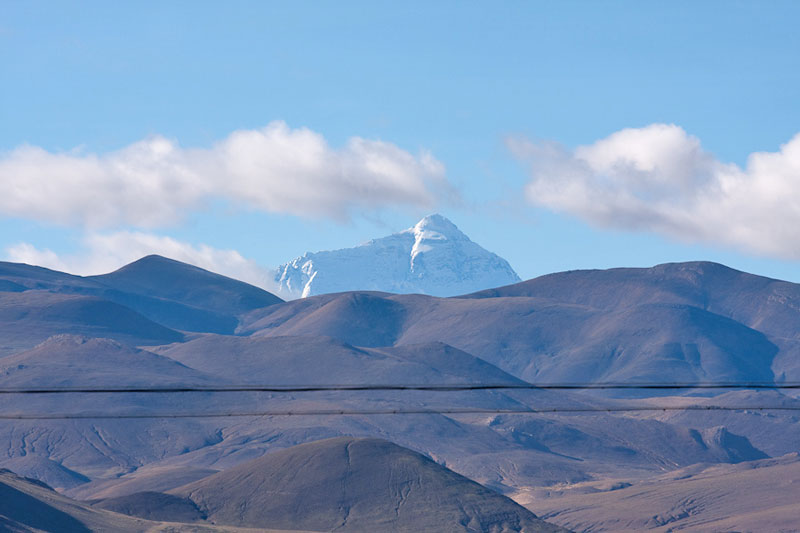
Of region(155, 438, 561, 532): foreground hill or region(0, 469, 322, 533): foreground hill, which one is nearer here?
region(0, 469, 322, 533): foreground hill

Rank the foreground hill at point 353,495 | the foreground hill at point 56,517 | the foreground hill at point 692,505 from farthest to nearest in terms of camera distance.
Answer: the foreground hill at point 692,505 → the foreground hill at point 353,495 → the foreground hill at point 56,517

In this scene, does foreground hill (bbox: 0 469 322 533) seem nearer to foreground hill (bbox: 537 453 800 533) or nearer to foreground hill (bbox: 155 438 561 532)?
foreground hill (bbox: 155 438 561 532)

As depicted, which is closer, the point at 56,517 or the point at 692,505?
the point at 56,517

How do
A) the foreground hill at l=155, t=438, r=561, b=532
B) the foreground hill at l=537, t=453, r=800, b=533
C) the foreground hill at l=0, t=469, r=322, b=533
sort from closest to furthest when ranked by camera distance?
the foreground hill at l=0, t=469, r=322, b=533 → the foreground hill at l=155, t=438, r=561, b=532 → the foreground hill at l=537, t=453, r=800, b=533

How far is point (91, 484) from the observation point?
17700cm

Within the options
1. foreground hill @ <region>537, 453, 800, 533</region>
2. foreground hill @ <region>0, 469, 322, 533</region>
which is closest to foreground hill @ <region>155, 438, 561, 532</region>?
foreground hill @ <region>0, 469, 322, 533</region>

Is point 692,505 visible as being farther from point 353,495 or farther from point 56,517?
point 56,517

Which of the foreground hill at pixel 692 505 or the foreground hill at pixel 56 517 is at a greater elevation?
the foreground hill at pixel 56 517

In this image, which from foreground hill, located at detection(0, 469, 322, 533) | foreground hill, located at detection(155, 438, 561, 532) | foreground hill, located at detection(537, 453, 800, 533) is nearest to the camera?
foreground hill, located at detection(0, 469, 322, 533)

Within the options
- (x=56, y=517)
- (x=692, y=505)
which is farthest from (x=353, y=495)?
(x=692, y=505)

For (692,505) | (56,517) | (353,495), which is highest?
(56,517)

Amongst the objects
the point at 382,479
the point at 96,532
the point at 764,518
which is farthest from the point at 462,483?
the point at 96,532

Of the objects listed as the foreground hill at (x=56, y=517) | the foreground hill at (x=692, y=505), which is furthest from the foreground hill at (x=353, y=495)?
the foreground hill at (x=692, y=505)

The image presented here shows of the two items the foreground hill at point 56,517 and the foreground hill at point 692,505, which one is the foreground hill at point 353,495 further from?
the foreground hill at point 692,505
